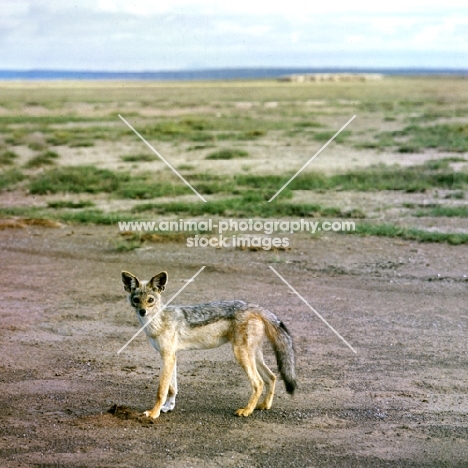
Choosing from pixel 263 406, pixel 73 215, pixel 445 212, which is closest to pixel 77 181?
pixel 73 215

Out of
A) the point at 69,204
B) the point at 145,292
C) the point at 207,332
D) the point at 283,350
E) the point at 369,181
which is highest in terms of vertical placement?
the point at 145,292

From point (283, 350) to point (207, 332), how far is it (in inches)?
25.2

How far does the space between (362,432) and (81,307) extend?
5.06 m

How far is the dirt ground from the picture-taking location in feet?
21.7

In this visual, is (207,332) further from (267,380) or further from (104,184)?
(104,184)

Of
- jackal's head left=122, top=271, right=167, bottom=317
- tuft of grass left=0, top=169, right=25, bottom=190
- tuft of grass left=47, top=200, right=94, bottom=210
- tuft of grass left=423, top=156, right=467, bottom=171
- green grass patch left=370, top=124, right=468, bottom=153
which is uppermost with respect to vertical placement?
jackal's head left=122, top=271, right=167, bottom=317

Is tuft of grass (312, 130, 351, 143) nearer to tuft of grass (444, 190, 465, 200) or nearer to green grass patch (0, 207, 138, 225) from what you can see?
tuft of grass (444, 190, 465, 200)

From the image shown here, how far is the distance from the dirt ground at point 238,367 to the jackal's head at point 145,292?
0.87m

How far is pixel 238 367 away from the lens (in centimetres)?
870

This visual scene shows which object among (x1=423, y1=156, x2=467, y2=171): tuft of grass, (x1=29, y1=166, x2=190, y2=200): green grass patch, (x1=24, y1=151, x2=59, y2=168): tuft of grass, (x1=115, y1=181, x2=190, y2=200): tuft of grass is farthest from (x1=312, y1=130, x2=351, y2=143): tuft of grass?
(x1=115, y1=181, x2=190, y2=200): tuft of grass

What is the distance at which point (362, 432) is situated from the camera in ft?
22.9

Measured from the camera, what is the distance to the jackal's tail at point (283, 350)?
7.07 metres

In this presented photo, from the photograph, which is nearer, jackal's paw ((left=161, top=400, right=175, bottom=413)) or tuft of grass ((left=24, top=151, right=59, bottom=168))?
jackal's paw ((left=161, top=400, right=175, bottom=413))

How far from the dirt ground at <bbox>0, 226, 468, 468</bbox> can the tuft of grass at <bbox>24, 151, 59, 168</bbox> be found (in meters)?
11.6
